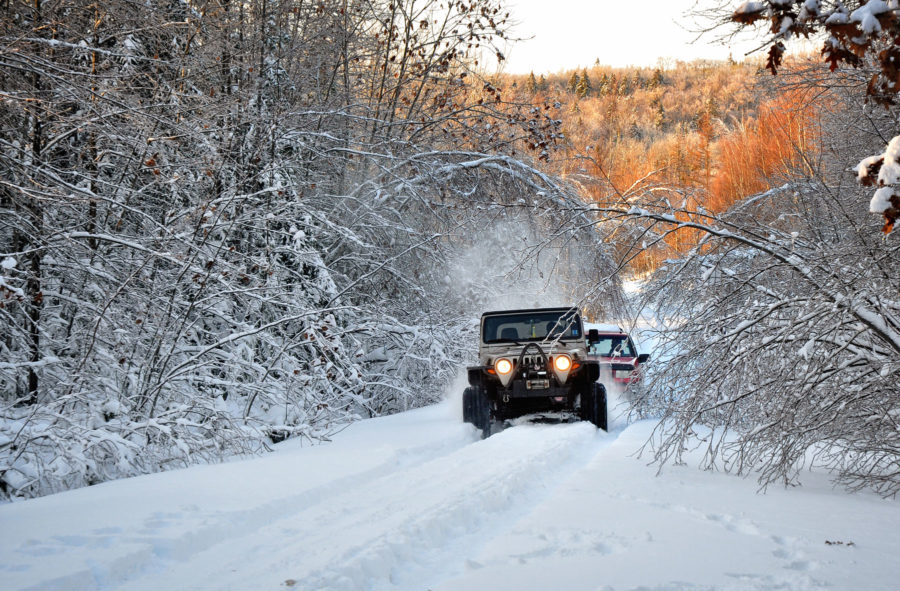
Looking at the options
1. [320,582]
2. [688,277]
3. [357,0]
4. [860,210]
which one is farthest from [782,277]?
[357,0]

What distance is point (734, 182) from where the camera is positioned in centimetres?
2611

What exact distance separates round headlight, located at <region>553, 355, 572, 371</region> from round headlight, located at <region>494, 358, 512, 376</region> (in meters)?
0.63

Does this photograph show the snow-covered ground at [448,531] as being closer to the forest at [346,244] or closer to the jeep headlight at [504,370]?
the forest at [346,244]

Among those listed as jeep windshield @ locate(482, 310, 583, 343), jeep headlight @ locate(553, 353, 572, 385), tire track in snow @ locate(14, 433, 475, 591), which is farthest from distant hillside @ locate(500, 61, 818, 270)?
tire track in snow @ locate(14, 433, 475, 591)

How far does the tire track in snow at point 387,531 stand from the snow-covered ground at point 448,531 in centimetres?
2

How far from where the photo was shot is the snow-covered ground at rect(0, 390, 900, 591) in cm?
366

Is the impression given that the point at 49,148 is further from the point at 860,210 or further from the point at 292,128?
the point at 860,210

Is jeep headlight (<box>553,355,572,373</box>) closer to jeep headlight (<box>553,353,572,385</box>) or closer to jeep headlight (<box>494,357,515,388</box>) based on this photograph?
jeep headlight (<box>553,353,572,385</box>)

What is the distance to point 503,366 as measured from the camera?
9703 mm

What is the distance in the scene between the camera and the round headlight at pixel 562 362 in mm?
9711

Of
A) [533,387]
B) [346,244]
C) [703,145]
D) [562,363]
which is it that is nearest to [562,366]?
[562,363]

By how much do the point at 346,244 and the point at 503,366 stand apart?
422 centimetres

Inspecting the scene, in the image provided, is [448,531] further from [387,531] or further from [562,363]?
[562,363]

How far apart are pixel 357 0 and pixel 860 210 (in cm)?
934
